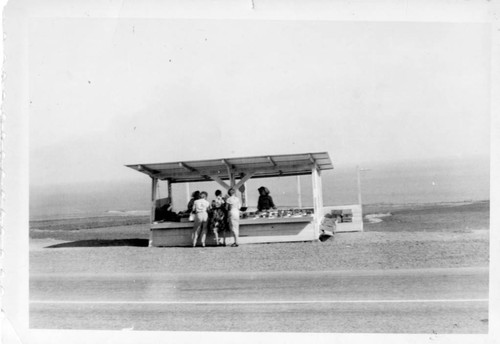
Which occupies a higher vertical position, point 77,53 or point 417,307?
point 77,53

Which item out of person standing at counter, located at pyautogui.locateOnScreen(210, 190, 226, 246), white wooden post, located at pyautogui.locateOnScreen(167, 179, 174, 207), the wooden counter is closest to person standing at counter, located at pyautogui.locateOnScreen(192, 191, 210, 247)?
person standing at counter, located at pyautogui.locateOnScreen(210, 190, 226, 246)

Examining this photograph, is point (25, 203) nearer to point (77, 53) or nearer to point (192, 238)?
point (77, 53)

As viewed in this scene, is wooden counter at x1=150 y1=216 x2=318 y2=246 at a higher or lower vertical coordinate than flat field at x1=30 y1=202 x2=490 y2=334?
higher

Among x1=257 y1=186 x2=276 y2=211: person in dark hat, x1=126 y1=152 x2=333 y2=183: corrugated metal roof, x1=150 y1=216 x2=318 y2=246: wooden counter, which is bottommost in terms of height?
x1=150 y1=216 x2=318 y2=246: wooden counter

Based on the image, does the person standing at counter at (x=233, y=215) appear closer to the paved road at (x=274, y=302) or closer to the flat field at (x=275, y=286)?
the flat field at (x=275, y=286)

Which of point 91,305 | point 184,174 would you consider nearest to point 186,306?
point 91,305

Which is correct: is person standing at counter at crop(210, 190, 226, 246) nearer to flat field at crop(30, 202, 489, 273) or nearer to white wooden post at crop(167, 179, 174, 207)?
flat field at crop(30, 202, 489, 273)

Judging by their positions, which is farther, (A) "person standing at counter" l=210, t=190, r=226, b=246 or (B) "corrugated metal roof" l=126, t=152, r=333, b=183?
(B) "corrugated metal roof" l=126, t=152, r=333, b=183

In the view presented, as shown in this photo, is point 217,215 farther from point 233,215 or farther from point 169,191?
point 169,191
